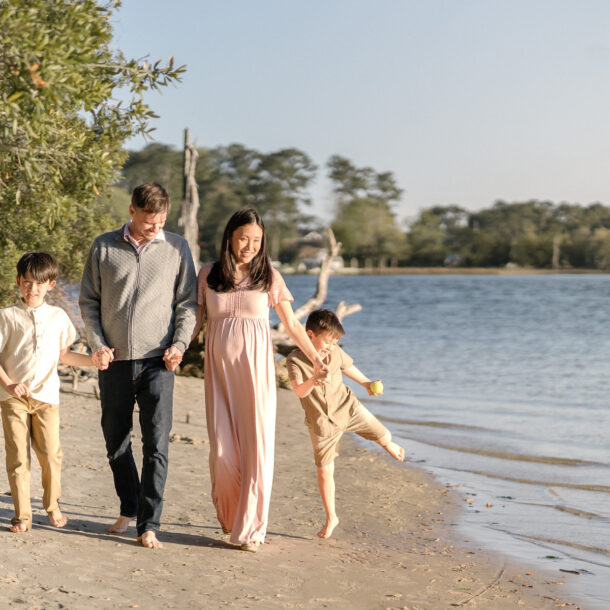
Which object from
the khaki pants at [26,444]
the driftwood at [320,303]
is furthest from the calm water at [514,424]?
the khaki pants at [26,444]

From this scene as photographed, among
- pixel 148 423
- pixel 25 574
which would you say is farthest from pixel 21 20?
pixel 25 574

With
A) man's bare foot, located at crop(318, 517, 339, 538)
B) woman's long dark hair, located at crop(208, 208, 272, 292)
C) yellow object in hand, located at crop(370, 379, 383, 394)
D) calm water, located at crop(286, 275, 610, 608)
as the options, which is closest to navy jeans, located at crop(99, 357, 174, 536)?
woman's long dark hair, located at crop(208, 208, 272, 292)

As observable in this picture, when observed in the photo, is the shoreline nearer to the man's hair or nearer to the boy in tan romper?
the boy in tan romper

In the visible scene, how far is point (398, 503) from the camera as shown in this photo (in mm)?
7125

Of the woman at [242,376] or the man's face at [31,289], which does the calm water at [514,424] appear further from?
the man's face at [31,289]

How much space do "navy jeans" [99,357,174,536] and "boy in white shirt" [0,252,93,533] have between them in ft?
0.68

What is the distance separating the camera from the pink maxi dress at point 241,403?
4.91 m

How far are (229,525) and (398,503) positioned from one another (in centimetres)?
239

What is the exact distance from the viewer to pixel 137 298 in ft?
15.7

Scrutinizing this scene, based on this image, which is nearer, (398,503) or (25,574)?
(25,574)

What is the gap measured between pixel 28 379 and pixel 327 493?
192 centimetres

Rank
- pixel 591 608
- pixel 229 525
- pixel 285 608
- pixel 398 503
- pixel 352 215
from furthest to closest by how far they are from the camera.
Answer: pixel 352 215 < pixel 398 503 < pixel 229 525 < pixel 591 608 < pixel 285 608

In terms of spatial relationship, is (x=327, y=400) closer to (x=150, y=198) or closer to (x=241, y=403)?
(x=241, y=403)

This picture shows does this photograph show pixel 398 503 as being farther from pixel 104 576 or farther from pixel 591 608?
pixel 104 576
